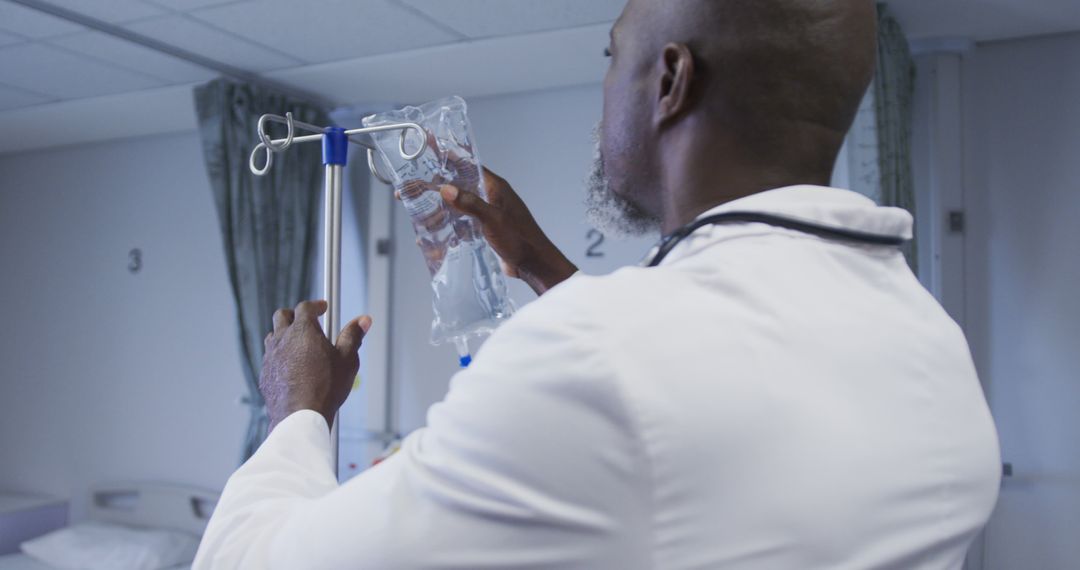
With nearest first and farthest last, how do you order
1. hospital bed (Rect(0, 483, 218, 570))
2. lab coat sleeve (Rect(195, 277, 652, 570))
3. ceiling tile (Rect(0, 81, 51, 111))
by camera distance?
lab coat sleeve (Rect(195, 277, 652, 570)) < ceiling tile (Rect(0, 81, 51, 111)) < hospital bed (Rect(0, 483, 218, 570))

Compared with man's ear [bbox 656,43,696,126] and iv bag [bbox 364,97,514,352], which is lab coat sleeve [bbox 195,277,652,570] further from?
iv bag [bbox 364,97,514,352]

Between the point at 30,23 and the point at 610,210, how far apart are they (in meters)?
2.30

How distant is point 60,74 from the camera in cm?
302

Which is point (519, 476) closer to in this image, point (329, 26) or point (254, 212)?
point (329, 26)

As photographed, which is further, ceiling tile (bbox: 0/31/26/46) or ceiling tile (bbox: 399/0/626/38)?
ceiling tile (bbox: 0/31/26/46)

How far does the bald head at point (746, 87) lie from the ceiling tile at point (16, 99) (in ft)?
10.6

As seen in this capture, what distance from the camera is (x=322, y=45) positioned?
272cm

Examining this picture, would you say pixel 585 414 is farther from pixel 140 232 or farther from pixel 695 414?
pixel 140 232

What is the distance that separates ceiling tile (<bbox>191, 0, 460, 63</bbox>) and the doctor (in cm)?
184

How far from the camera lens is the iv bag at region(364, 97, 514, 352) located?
123cm

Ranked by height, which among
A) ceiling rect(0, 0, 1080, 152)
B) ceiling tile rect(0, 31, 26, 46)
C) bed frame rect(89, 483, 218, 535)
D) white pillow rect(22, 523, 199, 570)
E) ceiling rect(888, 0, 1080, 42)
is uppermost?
ceiling tile rect(0, 31, 26, 46)

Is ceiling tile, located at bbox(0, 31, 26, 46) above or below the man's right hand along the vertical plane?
above

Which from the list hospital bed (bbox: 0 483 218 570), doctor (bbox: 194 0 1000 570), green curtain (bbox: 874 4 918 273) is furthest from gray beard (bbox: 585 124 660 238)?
hospital bed (bbox: 0 483 218 570)

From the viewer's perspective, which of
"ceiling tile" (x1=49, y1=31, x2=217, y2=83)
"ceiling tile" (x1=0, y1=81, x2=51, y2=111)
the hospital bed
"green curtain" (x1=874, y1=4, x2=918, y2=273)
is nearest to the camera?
"green curtain" (x1=874, y1=4, x2=918, y2=273)
